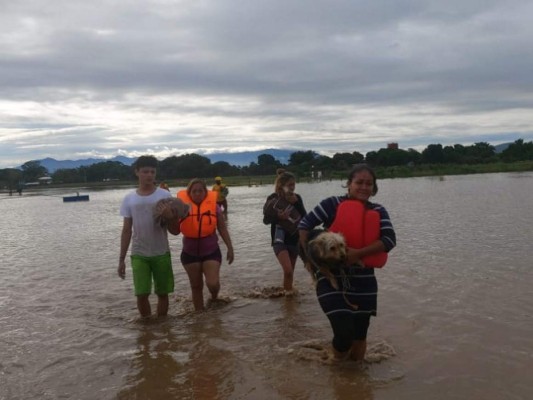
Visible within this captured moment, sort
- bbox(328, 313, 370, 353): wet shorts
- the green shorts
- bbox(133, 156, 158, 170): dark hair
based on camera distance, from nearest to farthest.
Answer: bbox(328, 313, 370, 353): wet shorts < bbox(133, 156, 158, 170): dark hair < the green shorts

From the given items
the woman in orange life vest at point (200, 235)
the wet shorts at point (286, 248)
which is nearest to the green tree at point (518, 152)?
the wet shorts at point (286, 248)

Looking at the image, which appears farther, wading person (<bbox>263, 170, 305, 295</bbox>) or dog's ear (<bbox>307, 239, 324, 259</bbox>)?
wading person (<bbox>263, 170, 305, 295</bbox>)

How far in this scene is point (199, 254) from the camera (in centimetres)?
693

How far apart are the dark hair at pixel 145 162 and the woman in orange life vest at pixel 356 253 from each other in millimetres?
2347

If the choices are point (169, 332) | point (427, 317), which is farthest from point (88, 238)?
point (427, 317)

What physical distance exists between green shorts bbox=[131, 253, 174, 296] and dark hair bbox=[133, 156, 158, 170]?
1074 millimetres

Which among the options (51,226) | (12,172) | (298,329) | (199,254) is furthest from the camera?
(12,172)

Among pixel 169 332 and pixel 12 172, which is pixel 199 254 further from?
pixel 12 172

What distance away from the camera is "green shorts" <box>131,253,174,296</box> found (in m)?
6.41

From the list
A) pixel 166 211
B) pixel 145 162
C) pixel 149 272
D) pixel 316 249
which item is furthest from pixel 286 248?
pixel 316 249

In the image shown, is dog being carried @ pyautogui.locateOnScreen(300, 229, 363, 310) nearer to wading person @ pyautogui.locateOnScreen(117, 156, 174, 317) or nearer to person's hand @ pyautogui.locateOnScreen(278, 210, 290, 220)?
wading person @ pyautogui.locateOnScreen(117, 156, 174, 317)

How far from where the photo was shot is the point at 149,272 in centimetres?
650

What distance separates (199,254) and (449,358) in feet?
10.7

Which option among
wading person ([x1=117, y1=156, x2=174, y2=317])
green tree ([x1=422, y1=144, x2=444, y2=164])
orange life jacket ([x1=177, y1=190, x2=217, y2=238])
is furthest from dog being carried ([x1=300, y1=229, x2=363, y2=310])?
green tree ([x1=422, y1=144, x2=444, y2=164])
